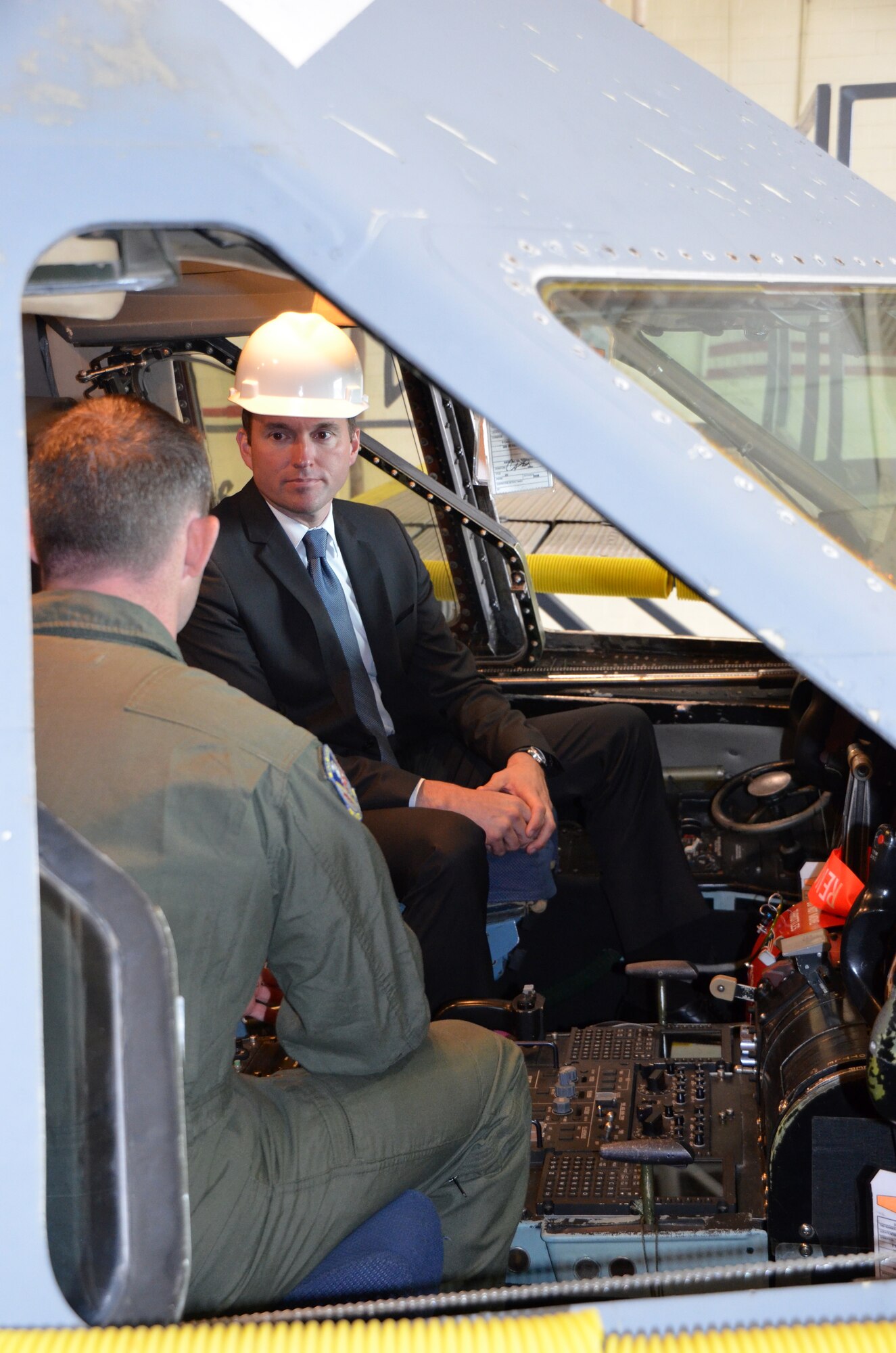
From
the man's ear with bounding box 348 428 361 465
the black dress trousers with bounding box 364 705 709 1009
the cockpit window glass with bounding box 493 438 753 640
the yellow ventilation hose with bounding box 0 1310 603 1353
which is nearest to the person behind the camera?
the yellow ventilation hose with bounding box 0 1310 603 1353

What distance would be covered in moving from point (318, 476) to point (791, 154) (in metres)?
1.49

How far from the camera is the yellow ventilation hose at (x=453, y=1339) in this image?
85cm

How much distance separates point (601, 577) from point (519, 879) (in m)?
2.40

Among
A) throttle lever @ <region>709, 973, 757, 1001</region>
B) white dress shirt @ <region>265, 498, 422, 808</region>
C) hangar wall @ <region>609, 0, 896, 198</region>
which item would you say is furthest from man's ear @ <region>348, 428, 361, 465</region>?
hangar wall @ <region>609, 0, 896, 198</region>

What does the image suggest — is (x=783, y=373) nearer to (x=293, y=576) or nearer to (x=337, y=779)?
(x=337, y=779)

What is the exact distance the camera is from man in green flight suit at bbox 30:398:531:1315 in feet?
3.79

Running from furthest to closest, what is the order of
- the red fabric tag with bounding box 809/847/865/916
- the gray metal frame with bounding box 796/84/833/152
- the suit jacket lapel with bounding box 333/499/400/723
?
the gray metal frame with bounding box 796/84/833/152 → the suit jacket lapel with bounding box 333/499/400/723 → the red fabric tag with bounding box 809/847/865/916

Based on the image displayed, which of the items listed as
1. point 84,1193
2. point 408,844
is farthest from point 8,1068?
point 408,844

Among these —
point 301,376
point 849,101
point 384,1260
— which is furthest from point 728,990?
point 849,101

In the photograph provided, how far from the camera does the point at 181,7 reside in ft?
3.21

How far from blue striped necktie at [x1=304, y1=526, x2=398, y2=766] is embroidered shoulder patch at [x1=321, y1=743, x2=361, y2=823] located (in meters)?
1.54

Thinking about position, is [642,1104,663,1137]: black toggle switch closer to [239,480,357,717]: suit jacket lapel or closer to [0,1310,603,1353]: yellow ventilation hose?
[0,1310,603,1353]: yellow ventilation hose

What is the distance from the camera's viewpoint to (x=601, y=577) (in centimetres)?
488

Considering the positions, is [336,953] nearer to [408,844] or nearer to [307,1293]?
[307,1293]
